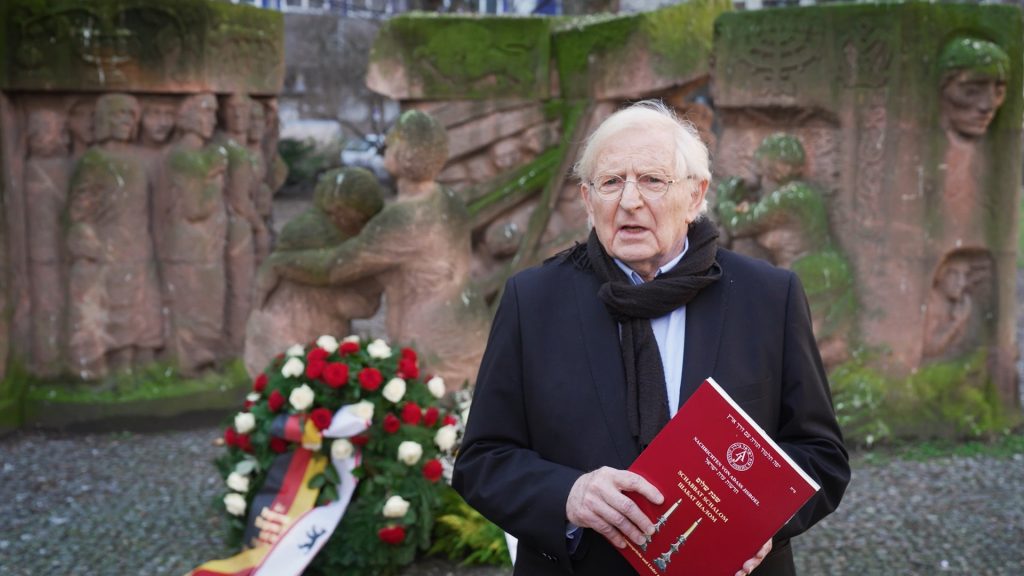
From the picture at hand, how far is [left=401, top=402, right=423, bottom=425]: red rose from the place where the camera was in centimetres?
484

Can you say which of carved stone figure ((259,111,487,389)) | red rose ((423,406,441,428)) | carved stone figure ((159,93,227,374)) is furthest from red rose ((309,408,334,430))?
carved stone figure ((159,93,227,374))

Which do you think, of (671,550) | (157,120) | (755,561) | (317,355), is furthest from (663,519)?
(157,120)

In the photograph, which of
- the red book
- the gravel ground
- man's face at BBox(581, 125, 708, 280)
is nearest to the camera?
the red book

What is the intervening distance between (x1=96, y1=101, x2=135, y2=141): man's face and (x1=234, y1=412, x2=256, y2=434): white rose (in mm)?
3193

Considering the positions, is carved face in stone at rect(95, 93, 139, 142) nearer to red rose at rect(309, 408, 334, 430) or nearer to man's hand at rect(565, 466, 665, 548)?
red rose at rect(309, 408, 334, 430)

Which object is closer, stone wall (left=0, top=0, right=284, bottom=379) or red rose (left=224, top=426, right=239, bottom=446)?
red rose (left=224, top=426, right=239, bottom=446)

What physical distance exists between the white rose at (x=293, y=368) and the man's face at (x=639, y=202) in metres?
2.84

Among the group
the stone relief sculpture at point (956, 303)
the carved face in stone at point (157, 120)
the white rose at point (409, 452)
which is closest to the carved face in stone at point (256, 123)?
the carved face in stone at point (157, 120)

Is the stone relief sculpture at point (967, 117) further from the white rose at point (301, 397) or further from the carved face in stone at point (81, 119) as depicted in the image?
the carved face in stone at point (81, 119)

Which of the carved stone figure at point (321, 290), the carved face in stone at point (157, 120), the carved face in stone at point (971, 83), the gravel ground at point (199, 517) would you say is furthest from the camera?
the carved face in stone at point (157, 120)

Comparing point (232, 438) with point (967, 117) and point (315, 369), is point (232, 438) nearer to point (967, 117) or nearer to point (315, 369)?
point (315, 369)

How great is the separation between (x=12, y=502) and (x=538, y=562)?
4.66m

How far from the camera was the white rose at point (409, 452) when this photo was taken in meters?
4.77

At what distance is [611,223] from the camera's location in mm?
2254
